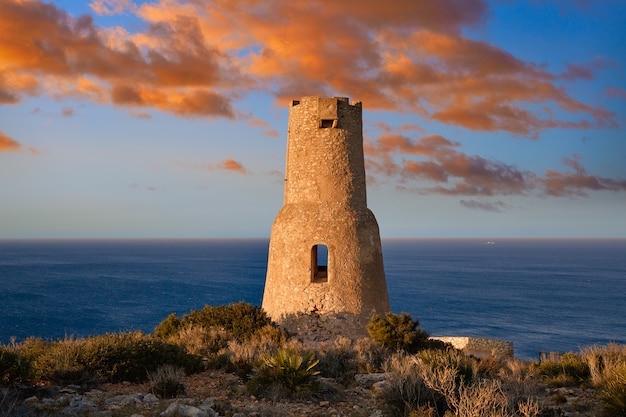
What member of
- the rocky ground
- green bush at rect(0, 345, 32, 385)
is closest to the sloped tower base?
the rocky ground

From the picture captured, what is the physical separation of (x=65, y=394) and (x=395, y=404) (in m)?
5.36

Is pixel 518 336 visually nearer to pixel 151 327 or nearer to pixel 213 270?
pixel 151 327

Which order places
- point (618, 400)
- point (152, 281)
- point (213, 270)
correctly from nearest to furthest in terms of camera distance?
point (618, 400), point (152, 281), point (213, 270)

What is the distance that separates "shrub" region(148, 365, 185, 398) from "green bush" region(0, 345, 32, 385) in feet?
6.61

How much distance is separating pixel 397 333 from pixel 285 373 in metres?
6.47

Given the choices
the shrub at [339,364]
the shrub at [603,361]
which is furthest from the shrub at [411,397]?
the shrub at [603,361]

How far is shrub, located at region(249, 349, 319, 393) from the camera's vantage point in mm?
8758

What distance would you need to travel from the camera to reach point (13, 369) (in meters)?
8.17

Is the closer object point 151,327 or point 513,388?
point 513,388

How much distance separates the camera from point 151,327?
55094 mm

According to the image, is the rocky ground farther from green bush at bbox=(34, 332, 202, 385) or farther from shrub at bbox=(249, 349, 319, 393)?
green bush at bbox=(34, 332, 202, 385)

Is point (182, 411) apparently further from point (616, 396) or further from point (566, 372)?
point (566, 372)

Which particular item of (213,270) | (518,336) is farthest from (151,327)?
(213,270)

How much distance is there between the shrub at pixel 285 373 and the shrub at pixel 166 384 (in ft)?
4.24
